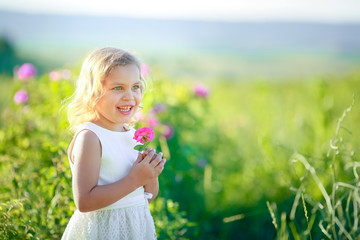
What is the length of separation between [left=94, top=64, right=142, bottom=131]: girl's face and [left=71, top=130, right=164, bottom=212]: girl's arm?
0.34ft

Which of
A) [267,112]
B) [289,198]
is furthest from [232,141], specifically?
[289,198]

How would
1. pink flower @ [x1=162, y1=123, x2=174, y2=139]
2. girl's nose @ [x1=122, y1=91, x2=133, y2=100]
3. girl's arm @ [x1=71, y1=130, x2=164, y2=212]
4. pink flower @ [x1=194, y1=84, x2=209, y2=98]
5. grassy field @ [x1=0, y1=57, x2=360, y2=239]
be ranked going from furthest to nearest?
pink flower @ [x1=194, y1=84, x2=209, y2=98]
pink flower @ [x1=162, y1=123, x2=174, y2=139]
grassy field @ [x1=0, y1=57, x2=360, y2=239]
girl's nose @ [x1=122, y1=91, x2=133, y2=100]
girl's arm @ [x1=71, y1=130, x2=164, y2=212]

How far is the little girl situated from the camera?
1394 millimetres

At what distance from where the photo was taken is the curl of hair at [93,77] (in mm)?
1460

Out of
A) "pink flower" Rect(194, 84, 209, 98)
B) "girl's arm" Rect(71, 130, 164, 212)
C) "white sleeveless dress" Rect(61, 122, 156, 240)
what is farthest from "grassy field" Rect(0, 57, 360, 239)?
"girl's arm" Rect(71, 130, 164, 212)

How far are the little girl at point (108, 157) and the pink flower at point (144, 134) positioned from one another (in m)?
0.06

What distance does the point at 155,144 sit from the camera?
260 cm

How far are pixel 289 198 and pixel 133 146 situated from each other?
5.73ft

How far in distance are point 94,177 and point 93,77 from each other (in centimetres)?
37

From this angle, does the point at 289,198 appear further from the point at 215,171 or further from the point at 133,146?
the point at 133,146

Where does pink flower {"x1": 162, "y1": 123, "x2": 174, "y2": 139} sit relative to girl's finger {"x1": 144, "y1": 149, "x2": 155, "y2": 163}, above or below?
below

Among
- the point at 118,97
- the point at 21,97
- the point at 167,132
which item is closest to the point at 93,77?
the point at 118,97

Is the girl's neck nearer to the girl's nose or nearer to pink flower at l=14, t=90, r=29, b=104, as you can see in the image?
the girl's nose

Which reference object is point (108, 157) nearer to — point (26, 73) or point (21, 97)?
point (21, 97)
